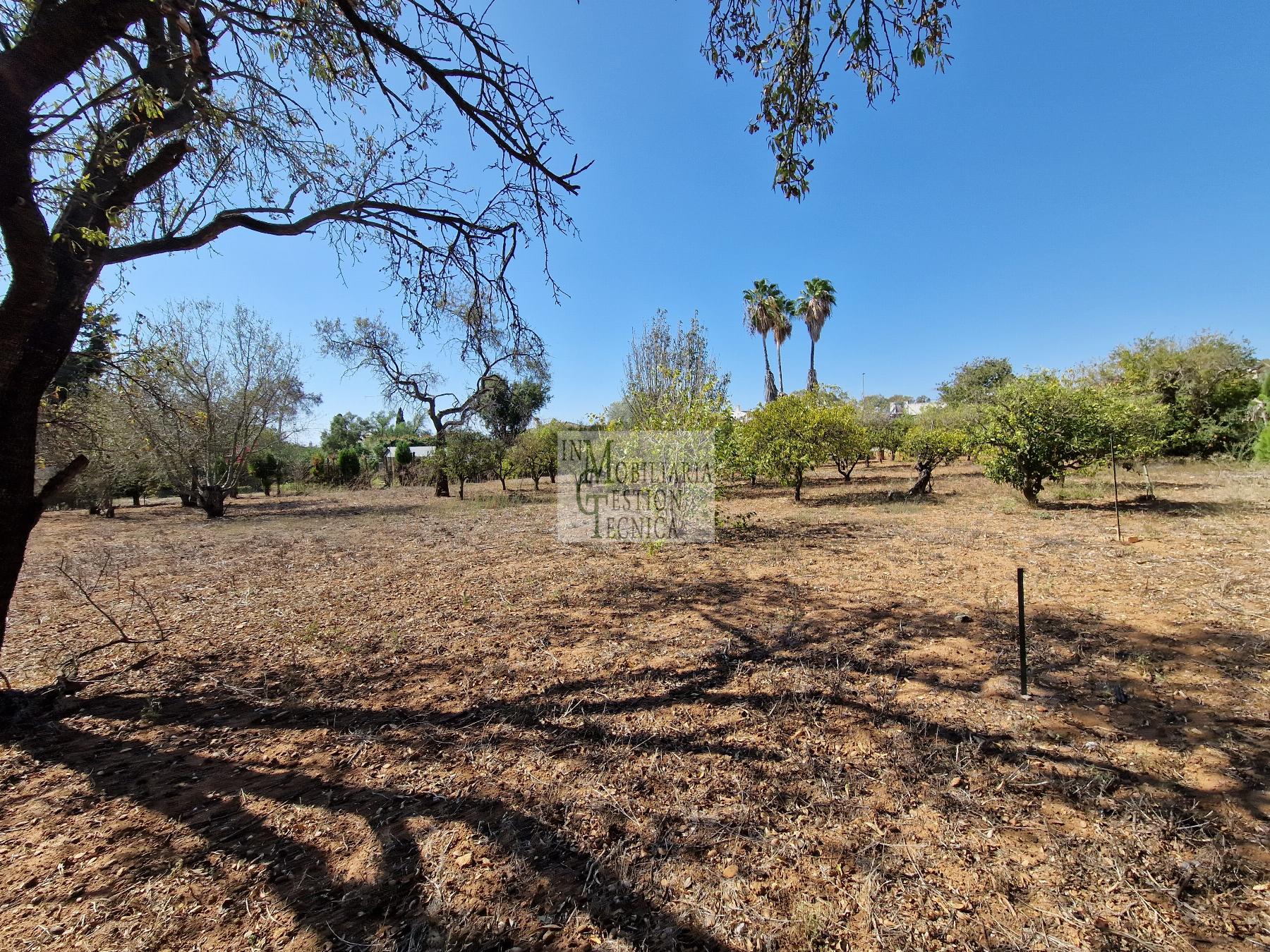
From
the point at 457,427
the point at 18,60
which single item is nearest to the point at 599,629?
the point at 18,60

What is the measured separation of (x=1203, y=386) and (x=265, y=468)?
133 ft

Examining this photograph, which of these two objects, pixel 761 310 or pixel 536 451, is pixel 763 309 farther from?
pixel 536 451

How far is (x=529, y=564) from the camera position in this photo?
6422 mm

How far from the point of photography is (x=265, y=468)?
75.5ft

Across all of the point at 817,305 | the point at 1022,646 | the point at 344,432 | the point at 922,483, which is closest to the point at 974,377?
the point at 817,305

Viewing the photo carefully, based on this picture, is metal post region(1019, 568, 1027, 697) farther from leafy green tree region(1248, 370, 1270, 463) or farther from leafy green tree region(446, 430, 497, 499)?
leafy green tree region(1248, 370, 1270, 463)

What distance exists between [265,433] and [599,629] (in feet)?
64.6

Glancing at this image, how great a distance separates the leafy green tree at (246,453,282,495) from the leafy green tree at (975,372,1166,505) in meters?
29.1

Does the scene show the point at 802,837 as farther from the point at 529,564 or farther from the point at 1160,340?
the point at 1160,340

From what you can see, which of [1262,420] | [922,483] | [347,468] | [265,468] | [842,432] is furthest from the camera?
[347,468]

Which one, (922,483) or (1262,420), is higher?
(1262,420)

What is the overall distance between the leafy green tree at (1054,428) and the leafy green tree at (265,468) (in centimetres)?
2911

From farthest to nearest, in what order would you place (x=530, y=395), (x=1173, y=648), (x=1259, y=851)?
(x=530, y=395) < (x=1173, y=648) < (x=1259, y=851)

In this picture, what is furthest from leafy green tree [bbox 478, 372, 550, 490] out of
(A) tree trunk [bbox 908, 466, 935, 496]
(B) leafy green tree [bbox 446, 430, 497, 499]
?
(A) tree trunk [bbox 908, 466, 935, 496]
